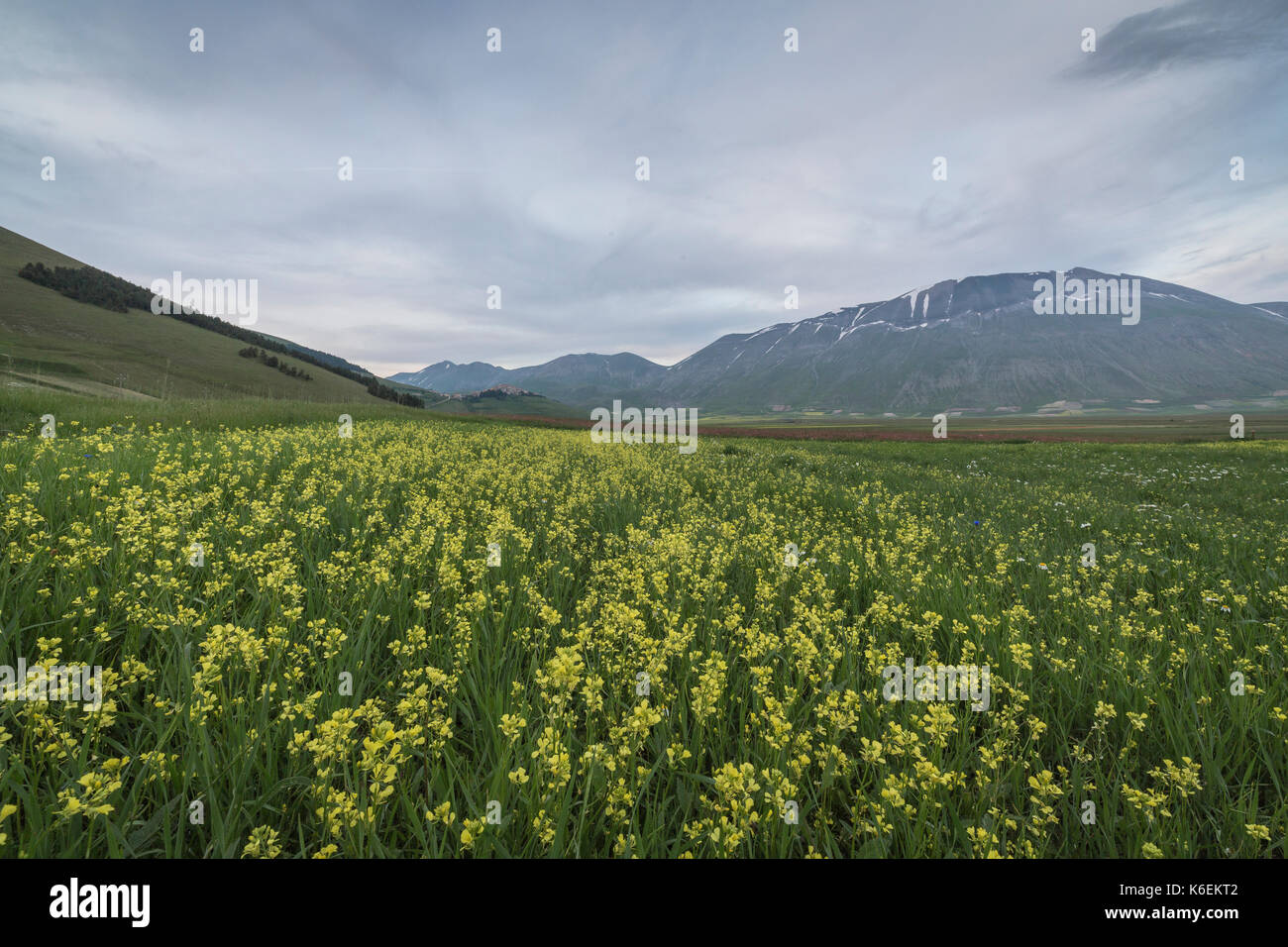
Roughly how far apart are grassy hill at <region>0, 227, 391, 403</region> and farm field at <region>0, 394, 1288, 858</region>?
195 feet

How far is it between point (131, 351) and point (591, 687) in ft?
385

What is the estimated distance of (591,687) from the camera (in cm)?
260

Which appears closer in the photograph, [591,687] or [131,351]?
[591,687]

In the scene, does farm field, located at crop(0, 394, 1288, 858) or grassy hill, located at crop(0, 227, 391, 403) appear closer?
farm field, located at crop(0, 394, 1288, 858)

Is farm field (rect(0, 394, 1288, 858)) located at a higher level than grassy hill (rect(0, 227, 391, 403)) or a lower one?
lower

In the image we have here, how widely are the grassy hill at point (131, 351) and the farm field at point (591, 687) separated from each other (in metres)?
59.4

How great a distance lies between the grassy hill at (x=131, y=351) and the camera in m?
60.9

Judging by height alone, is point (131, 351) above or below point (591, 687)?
above

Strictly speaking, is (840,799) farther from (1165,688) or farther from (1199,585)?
(1199,585)

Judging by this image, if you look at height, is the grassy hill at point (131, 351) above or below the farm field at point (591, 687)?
above

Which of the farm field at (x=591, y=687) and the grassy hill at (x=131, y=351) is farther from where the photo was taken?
the grassy hill at (x=131, y=351)

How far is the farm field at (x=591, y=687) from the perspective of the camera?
2.04 meters

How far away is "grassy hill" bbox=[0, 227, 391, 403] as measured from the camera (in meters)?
60.9
